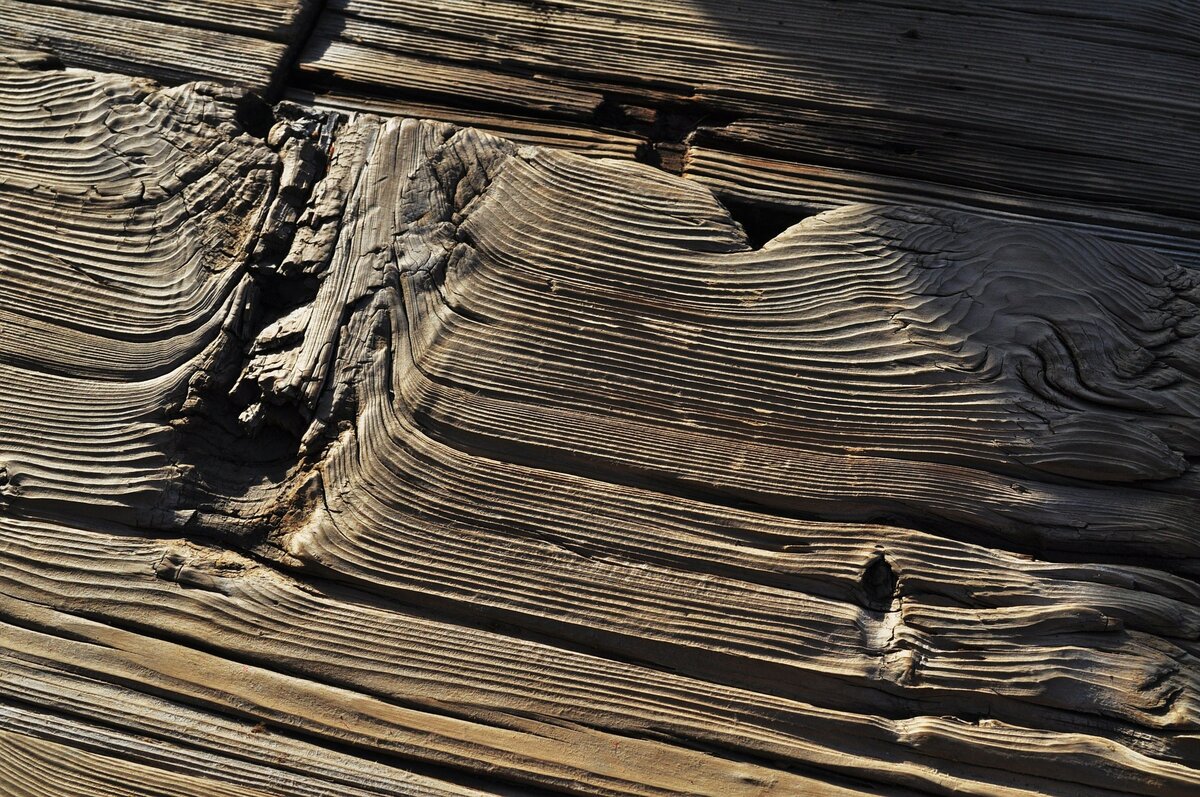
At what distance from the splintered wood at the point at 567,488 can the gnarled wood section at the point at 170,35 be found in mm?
276

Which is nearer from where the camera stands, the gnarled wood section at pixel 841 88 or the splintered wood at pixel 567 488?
the splintered wood at pixel 567 488

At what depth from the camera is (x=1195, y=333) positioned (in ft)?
5.44

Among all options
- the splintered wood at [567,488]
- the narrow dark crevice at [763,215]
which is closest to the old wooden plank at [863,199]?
the narrow dark crevice at [763,215]

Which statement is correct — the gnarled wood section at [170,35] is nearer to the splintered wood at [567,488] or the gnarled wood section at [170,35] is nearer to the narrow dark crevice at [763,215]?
the splintered wood at [567,488]

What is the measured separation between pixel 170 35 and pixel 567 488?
1.48m

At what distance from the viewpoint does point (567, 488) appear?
159cm

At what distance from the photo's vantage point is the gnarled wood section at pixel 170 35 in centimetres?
204

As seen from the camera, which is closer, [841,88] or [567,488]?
[567,488]

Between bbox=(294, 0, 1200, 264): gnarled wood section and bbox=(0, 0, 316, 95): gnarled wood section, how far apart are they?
9 cm

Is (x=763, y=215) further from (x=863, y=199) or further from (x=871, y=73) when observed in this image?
(x=871, y=73)

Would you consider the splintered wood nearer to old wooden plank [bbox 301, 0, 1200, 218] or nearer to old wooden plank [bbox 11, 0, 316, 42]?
old wooden plank [bbox 301, 0, 1200, 218]

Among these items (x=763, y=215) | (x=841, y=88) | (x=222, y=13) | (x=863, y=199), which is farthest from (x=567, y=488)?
(x=222, y=13)

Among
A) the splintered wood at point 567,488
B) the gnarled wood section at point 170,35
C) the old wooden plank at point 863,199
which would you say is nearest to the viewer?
the splintered wood at point 567,488

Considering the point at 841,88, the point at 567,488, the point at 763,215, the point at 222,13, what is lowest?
the point at 567,488
